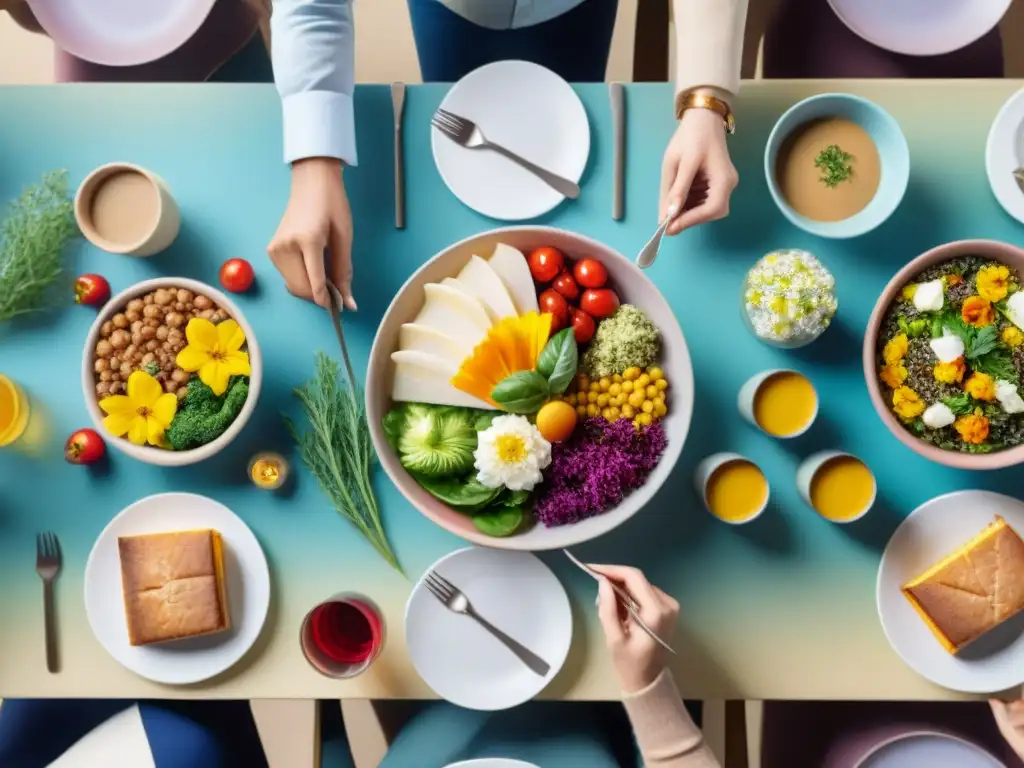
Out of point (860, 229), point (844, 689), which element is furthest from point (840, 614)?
point (860, 229)

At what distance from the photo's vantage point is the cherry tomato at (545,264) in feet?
3.34

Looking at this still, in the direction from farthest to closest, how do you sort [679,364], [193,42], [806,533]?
[193,42]
[806,533]
[679,364]

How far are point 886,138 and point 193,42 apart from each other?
1.23 m

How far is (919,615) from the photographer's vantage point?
1072 mm

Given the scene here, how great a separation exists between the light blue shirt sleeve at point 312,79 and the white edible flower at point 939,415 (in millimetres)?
863

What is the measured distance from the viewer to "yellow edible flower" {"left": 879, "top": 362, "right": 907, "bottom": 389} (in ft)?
3.22

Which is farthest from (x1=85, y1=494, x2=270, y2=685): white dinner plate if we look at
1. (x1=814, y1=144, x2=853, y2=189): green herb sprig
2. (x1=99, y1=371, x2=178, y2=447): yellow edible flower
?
(x1=814, y1=144, x2=853, y2=189): green herb sprig

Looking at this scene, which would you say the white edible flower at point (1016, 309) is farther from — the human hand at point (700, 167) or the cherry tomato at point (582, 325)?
the cherry tomato at point (582, 325)

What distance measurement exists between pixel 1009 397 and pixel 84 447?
1263 millimetres

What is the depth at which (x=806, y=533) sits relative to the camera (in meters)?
1.09

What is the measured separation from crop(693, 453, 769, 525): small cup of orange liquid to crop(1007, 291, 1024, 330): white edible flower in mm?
376

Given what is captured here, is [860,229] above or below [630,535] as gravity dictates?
above

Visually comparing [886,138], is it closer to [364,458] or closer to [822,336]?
[822,336]

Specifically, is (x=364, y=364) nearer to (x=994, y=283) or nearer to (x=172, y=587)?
(x=172, y=587)
